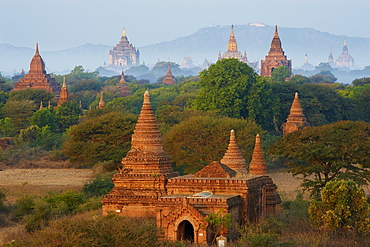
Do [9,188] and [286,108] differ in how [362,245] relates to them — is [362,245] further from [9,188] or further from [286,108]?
[286,108]

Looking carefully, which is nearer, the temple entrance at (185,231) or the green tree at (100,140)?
the temple entrance at (185,231)

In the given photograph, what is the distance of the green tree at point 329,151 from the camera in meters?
39.6

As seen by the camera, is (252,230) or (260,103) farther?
(260,103)

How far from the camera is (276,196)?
34.8 meters

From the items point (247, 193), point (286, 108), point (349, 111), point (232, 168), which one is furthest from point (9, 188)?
point (349, 111)

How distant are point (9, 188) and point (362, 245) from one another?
2229 centimetres

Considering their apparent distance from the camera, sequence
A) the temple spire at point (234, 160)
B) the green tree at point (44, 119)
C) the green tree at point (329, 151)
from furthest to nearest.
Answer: the green tree at point (44, 119), the green tree at point (329, 151), the temple spire at point (234, 160)

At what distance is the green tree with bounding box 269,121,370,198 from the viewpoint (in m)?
39.6

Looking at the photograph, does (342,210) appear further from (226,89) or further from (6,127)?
(6,127)

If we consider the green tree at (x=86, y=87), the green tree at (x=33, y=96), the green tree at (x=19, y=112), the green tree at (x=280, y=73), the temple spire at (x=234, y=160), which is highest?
the green tree at (x=280, y=73)

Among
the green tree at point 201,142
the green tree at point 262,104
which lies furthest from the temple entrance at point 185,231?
the green tree at point 262,104

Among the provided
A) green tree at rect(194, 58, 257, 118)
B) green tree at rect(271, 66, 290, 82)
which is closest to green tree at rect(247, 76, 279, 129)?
green tree at rect(194, 58, 257, 118)

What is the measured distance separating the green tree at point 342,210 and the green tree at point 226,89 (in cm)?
3479

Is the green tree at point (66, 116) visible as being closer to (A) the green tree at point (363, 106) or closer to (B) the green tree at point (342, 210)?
(A) the green tree at point (363, 106)
